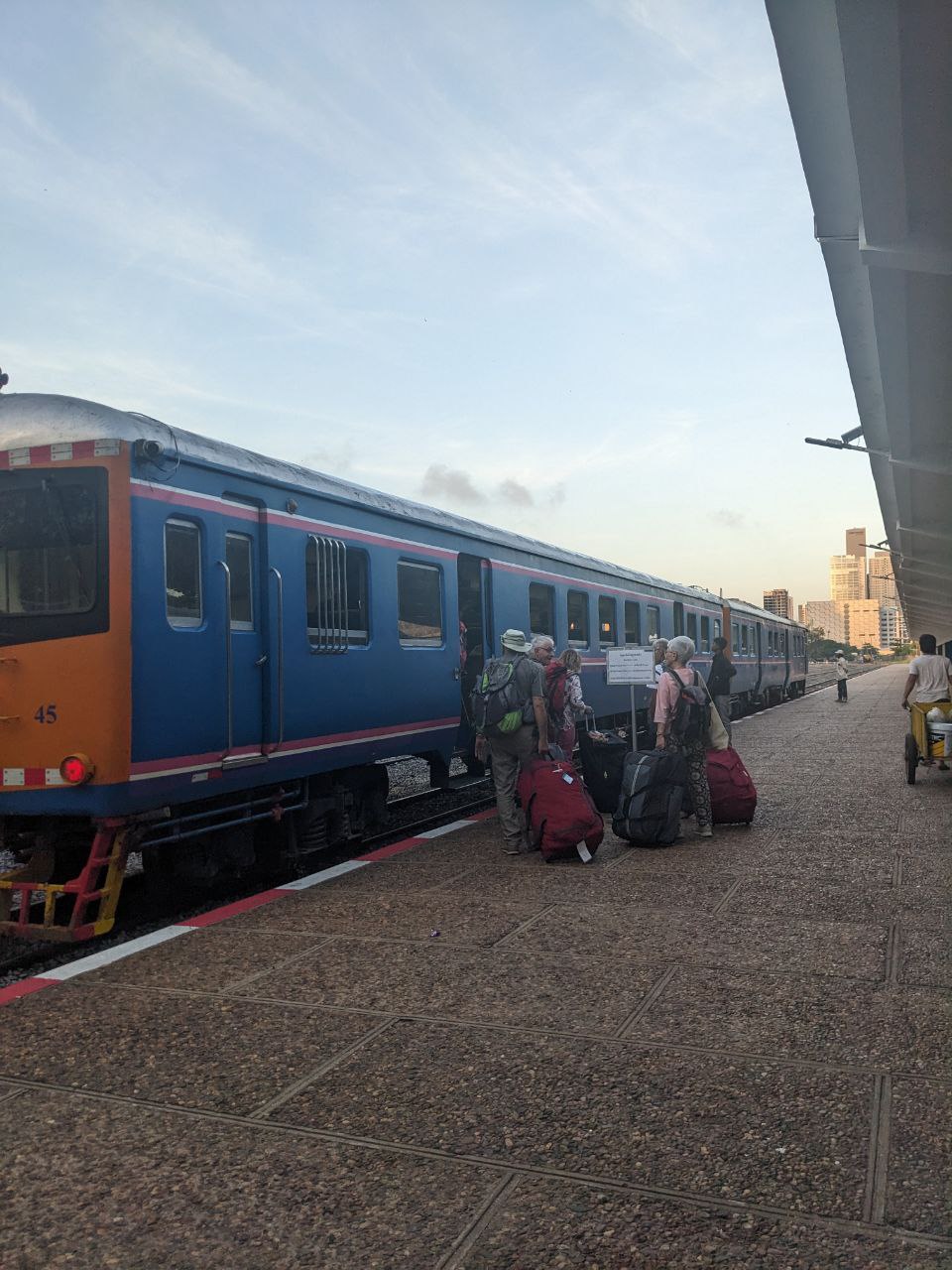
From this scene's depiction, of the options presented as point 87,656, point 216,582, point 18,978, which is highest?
point 216,582

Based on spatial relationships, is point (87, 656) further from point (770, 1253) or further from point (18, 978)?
point (770, 1253)

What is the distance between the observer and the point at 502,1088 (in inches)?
149


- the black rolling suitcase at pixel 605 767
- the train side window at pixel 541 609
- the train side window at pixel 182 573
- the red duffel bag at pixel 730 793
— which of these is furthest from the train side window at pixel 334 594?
the train side window at pixel 541 609

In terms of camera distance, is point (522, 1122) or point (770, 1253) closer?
point (770, 1253)

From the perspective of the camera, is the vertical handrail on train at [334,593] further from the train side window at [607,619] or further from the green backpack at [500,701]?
the train side window at [607,619]

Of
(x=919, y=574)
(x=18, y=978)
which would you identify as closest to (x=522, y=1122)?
(x=18, y=978)

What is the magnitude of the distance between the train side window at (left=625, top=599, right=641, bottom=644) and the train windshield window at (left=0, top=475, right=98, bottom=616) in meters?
11.9

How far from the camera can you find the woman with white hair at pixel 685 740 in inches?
345

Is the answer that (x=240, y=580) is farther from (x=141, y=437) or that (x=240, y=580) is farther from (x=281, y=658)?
(x=141, y=437)

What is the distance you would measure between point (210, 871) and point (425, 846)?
2133 millimetres

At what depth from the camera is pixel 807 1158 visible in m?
3.21

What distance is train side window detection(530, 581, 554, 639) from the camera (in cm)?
1310

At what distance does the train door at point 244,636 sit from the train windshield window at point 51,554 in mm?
986

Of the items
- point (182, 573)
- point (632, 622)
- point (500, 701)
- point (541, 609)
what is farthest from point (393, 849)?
point (632, 622)
